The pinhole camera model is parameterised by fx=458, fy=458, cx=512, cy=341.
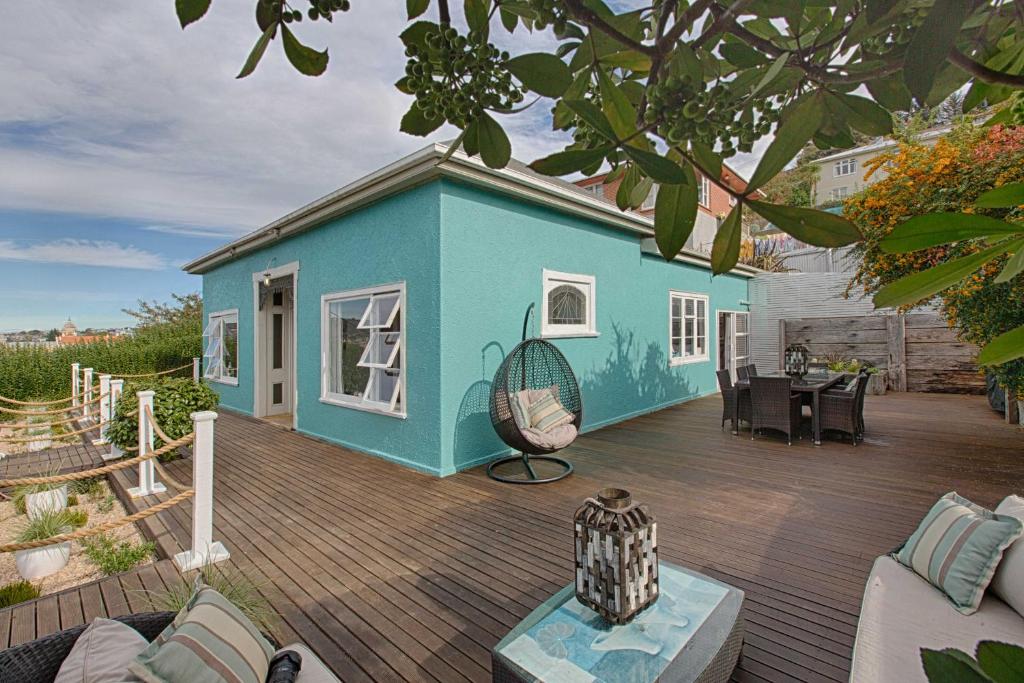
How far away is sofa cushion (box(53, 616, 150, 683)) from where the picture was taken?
118 cm

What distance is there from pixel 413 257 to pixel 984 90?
4.60 m

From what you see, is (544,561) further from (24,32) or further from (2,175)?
(2,175)

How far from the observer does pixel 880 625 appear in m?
1.74

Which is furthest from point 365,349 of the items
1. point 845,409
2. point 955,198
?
point 955,198

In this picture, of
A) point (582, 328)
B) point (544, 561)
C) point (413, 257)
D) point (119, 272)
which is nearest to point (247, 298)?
point (413, 257)

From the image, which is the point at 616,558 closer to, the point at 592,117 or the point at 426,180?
the point at 592,117

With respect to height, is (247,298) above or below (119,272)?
below

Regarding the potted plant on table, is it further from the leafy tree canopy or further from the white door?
the white door

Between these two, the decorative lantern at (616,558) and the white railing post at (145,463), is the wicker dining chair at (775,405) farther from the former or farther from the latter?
the white railing post at (145,463)

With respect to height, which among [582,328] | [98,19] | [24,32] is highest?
[98,19]

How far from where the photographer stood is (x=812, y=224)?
46 cm

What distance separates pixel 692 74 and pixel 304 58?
542 mm

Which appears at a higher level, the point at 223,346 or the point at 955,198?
the point at 955,198

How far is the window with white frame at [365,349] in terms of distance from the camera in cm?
518
